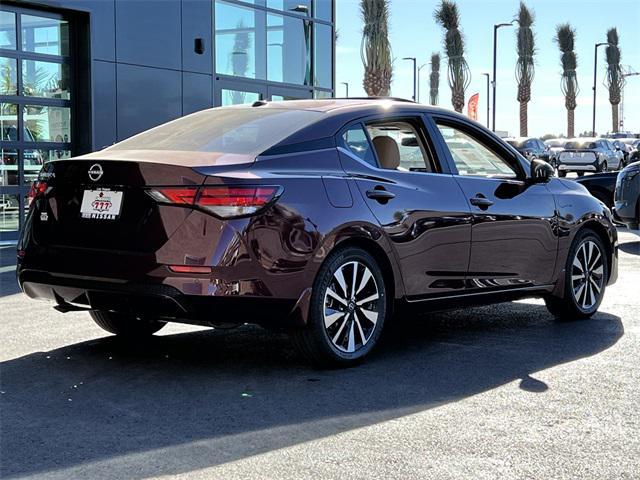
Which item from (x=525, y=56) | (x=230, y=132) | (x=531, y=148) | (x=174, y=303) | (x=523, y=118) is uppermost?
(x=525, y=56)

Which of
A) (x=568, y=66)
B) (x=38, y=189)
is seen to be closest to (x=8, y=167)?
(x=38, y=189)

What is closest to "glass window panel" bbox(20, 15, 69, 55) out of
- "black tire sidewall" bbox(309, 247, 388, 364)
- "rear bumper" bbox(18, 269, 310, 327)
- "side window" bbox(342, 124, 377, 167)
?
"side window" bbox(342, 124, 377, 167)

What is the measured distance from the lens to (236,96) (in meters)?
19.3

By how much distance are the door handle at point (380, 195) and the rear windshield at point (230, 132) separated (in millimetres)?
542

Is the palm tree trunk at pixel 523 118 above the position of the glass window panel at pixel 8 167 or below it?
above

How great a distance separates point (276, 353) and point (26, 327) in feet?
6.56

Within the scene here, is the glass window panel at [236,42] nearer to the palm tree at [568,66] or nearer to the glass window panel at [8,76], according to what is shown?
the glass window panel at [8,76]

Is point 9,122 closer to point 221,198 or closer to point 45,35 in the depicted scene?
point 45,35

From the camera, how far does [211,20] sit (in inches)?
725

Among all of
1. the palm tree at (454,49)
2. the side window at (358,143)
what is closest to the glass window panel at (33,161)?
the side window at (358,143)

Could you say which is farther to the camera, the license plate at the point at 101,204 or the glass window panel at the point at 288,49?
the glass window panel at the point at 288,49

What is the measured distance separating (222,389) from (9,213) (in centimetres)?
1034

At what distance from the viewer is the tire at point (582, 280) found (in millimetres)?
7534

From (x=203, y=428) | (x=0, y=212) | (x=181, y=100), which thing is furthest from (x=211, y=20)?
(x=203, y=428)
